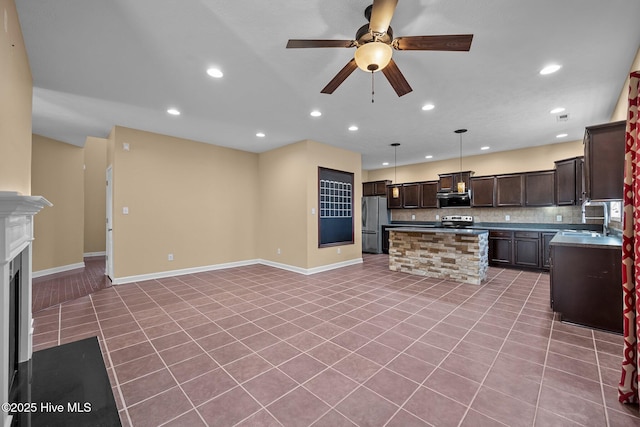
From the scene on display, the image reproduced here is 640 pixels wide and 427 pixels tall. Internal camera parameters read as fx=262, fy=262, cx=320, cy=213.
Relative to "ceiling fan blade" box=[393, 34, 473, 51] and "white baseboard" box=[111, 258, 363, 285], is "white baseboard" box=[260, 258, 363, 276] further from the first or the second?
"ceiling fan blade" box=[393, 34, 473, 51]

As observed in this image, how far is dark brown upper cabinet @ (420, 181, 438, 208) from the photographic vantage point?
24.5ft

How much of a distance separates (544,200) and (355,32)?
5.96 m

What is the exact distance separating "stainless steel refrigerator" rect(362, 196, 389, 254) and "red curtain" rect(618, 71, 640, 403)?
6.32 meters

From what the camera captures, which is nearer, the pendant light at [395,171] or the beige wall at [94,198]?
the pendant light at [395,171]

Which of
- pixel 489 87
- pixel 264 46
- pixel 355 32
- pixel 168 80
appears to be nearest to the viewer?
pixel 355 32

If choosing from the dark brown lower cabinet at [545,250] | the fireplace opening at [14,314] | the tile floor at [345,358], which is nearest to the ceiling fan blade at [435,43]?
the tile floor at [345,358]

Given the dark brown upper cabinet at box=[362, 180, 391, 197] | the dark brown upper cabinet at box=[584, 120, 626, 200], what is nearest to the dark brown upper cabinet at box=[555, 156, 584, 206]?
the dark brown upper cabinet at box=[584, 120, 626, 200]

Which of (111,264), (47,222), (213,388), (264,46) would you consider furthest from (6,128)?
(47,222)

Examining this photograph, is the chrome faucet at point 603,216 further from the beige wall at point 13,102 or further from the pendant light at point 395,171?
the beige wall at point 13,102

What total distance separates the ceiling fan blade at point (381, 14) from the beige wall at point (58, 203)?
22.1 feet

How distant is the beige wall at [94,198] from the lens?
723 cm

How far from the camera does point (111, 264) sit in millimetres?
4527

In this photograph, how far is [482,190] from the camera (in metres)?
6.58

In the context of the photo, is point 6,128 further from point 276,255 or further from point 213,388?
point 276,255
